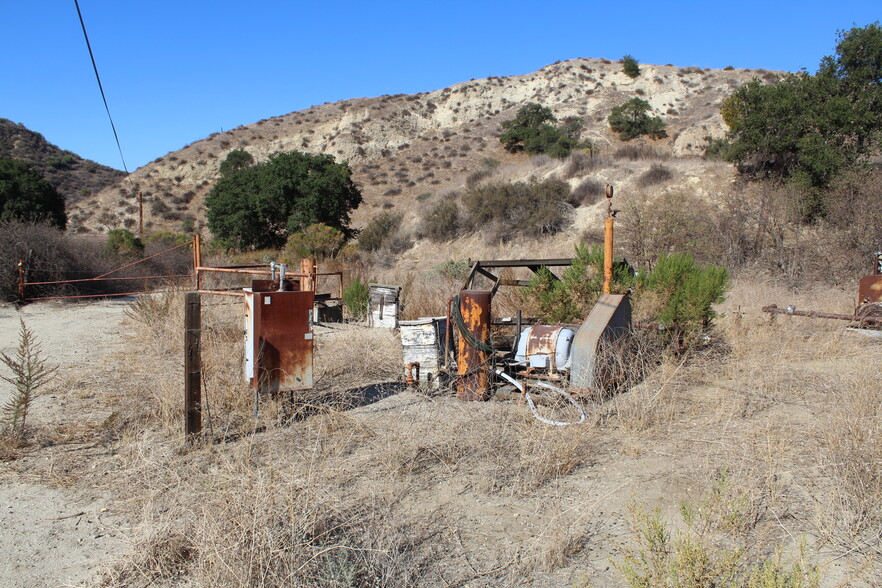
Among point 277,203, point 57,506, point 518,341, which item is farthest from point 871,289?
point 277,203

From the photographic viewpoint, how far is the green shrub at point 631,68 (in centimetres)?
5838

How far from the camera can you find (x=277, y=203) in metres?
32.8

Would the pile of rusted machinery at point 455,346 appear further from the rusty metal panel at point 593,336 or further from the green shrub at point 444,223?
the green shrub at point 444,223

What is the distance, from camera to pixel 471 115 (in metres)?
59.3

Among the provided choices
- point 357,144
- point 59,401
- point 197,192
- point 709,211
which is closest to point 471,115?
point 357,144

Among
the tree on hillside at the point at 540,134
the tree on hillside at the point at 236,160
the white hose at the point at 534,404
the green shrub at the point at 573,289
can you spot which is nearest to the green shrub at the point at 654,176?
the tree on hillside at the point at 540,134

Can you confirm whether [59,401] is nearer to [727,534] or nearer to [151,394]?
[151,394]

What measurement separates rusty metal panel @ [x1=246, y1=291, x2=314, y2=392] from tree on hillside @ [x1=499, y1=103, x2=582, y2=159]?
3527cm

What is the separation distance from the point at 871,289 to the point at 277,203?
27.6 m

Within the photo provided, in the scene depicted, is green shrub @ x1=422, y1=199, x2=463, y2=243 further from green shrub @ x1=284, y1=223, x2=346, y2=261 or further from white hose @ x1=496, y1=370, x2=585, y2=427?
white hose @ x1=496, y1=370, x2=585, y2=427

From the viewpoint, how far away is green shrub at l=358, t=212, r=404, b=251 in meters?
30.2

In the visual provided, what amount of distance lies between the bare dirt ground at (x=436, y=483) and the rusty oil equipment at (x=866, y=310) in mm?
1727

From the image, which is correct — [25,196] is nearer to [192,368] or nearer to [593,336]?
[192,368]

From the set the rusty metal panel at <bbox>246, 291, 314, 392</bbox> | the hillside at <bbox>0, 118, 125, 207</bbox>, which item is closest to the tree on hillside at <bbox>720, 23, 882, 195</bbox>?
the rusty metal panel at <bbox>246, 291, 314, 392</bbox>
